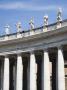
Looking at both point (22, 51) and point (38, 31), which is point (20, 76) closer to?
point (22, 51)

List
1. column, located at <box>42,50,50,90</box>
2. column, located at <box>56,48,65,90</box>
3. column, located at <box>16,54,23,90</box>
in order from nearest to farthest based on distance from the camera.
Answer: column, located at <box>56,48,65,90</box>, column, located at <box>42,50,50,90</box>, column, located at <box>16,54,23,90</box>

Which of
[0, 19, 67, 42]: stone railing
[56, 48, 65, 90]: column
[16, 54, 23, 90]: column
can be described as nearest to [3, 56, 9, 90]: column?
[0, 19, 67, 42]: stone railing

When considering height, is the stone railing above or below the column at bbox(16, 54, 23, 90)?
above

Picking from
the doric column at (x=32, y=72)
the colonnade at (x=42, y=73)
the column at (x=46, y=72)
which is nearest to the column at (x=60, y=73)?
the colonnade at (x=42, y=73)

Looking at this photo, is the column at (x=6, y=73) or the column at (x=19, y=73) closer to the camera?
the column at (x=19, y=73)

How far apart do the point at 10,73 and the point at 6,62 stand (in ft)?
44.0

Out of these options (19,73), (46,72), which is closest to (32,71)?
(19,73)

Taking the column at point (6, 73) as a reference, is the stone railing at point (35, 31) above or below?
above

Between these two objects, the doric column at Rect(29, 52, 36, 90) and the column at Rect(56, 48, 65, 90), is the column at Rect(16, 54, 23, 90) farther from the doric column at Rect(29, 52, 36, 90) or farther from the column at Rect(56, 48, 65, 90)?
the column at Rect(56, 48, 65, 90)

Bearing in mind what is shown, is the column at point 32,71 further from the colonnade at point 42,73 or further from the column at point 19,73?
the column at point 19,73

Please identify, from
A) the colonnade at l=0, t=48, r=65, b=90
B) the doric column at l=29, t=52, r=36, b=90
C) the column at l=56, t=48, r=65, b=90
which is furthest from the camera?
the doric column at l=29, t=52, r=36, b=90

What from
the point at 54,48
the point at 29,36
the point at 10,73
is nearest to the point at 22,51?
the point at 29,36

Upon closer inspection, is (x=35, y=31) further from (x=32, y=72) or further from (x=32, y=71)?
(x=32, y=72)

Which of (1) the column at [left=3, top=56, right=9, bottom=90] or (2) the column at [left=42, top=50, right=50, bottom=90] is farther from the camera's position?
(1) the column at [left=3, top=56, right=9, bottom=90]
